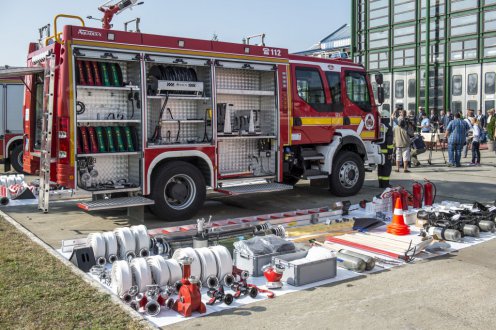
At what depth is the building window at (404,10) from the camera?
23031 millimetres

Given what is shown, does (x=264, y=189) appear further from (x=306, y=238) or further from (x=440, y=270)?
(x=440, y=270)

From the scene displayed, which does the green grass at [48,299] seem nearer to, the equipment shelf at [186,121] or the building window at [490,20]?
the equipment shelf at [186,121]

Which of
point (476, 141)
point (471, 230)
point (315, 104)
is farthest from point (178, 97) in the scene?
point (476, 141)

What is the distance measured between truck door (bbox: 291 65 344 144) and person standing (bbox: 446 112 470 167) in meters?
7.17

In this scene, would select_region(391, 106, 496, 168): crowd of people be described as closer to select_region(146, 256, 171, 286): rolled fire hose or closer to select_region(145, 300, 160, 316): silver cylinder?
select_region(146, 256, 171, 286): rolled fire hose

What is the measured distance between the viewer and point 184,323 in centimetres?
429

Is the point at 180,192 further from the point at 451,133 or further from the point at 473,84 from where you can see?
the point at 473,84

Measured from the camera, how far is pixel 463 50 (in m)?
21.5

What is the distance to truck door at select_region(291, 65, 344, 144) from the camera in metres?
9.83

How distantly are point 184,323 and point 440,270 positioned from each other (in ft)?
9.55

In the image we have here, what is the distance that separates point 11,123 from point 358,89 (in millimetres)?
10162

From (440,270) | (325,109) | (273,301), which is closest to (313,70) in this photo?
(325,109)

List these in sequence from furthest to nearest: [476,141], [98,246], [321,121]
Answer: [476,141] → [321,121] → [98,246]

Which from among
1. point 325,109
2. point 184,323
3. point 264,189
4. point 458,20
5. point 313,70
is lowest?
point 184,323
